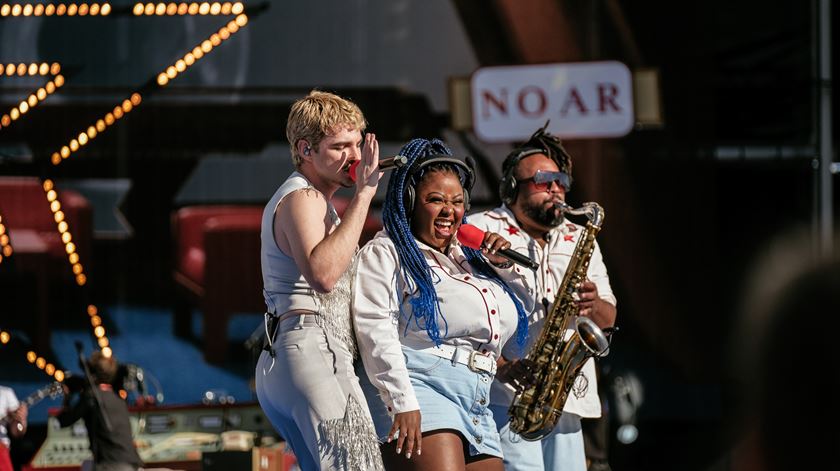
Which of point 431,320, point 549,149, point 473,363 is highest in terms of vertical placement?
point 549,149

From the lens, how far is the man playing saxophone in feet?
14.4

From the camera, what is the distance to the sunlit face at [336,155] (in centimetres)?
372

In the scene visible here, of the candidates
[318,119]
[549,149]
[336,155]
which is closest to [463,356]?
[336,155]

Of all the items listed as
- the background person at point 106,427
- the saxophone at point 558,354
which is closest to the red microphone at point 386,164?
the saxophone at point 558,354

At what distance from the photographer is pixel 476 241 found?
13.4 ft

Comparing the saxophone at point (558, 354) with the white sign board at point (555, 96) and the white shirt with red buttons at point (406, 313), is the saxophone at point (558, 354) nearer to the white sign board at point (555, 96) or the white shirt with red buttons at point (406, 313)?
the white shirt with red buttons at point (406, 313)

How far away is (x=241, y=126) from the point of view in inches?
328

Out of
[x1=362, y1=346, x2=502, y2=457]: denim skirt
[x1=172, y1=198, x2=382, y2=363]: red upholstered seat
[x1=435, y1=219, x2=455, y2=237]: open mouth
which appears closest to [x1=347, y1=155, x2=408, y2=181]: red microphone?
[x1=435, y1=219, x2=455, y2=237]: open mouth

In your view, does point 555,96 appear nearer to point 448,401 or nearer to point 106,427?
point 106,427

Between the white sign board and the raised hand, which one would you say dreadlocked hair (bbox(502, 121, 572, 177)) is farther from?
the white sign board

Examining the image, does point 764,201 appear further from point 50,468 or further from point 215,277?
point 50,468

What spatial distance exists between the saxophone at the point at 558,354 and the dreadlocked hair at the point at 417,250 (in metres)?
0.25

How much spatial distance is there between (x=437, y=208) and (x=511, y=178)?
85 cm

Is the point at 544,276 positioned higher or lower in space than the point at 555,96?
lower
